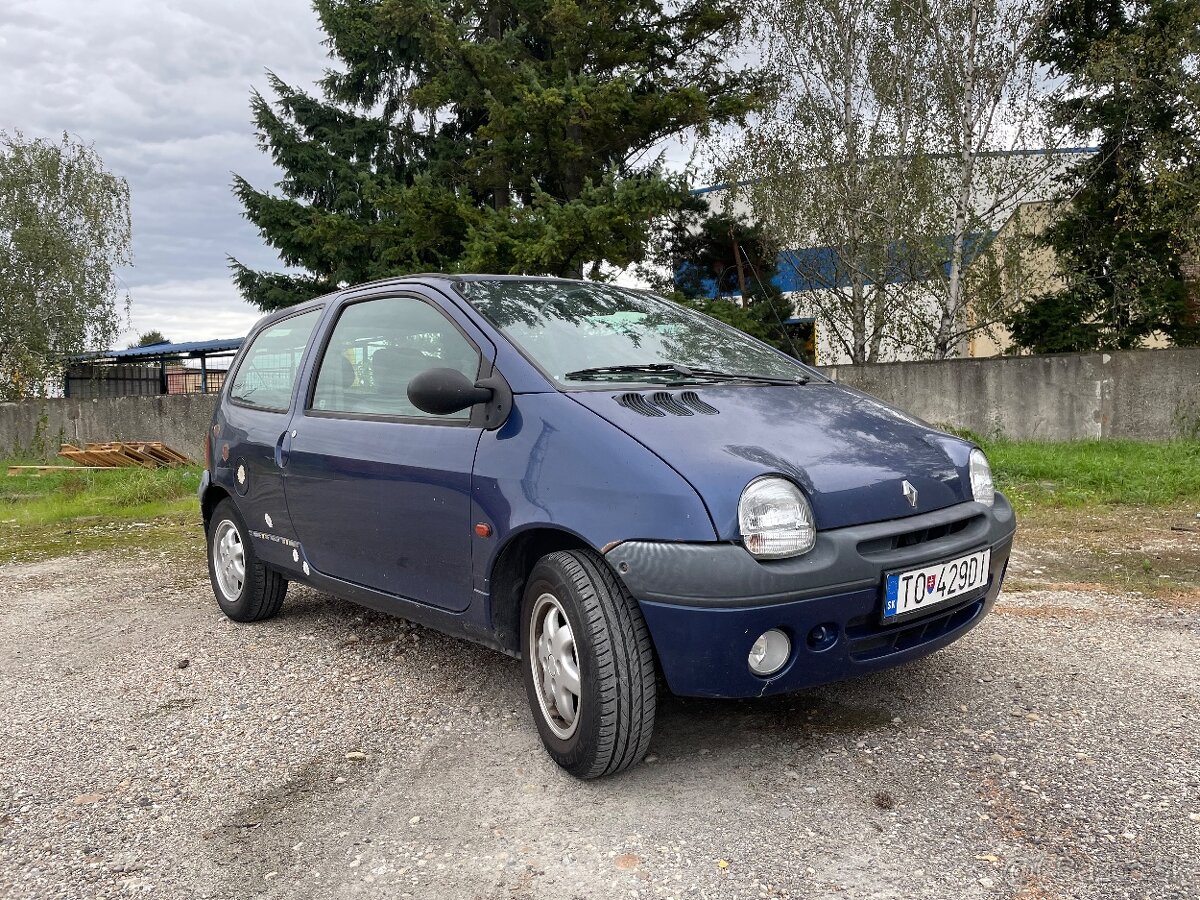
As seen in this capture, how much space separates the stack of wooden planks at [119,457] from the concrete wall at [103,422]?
33 centimetres

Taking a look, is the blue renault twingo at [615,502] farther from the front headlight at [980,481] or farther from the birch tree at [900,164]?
the birch tree at [900,164]

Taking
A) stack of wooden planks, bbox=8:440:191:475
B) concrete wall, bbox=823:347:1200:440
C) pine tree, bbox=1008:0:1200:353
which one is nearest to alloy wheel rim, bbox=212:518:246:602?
concrete wall, bbox=823:347:1200:440

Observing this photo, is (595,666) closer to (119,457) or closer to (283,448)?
(283,448)

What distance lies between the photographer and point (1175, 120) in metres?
13.1

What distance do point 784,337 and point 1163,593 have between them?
1161cm

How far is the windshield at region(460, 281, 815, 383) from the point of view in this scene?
10.3 ft

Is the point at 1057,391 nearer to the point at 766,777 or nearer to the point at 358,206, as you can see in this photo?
the point at 766,777

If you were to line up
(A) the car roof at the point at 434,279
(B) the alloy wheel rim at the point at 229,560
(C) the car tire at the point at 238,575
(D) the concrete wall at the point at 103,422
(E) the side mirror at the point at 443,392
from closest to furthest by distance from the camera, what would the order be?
(E) the side mirror at the point at 443,392 → (A) the car roof at the point at 434,279 → (C) the car tire at the point at 238,575 → (B) the alloy wheel rim at the point at 229,560 → (D) the concrete wall at the point at 103,422

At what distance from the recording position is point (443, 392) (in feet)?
9.50

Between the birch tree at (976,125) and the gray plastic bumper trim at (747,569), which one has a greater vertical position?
the birch tree at (976,125)

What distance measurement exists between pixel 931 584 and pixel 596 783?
45.4 inches

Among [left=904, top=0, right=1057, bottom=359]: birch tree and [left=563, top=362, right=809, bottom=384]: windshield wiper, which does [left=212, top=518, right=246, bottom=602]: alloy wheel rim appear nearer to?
[left=563, top=362, right=809, bottom=384]: windshield wiper

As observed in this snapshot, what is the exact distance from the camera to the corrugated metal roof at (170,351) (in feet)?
102

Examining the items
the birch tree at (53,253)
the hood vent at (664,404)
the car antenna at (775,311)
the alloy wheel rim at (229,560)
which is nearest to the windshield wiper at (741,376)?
the hood vent at (664,404)
